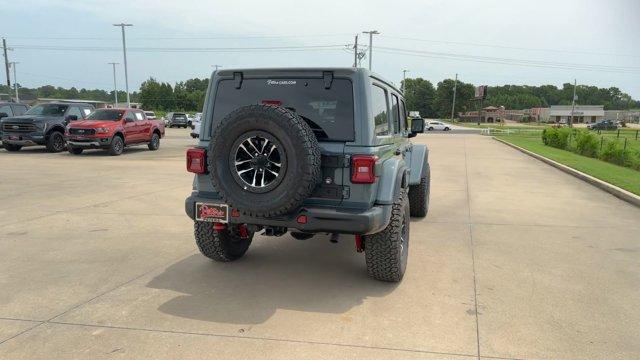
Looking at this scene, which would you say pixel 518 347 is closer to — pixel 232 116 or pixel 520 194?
pixel 232 116

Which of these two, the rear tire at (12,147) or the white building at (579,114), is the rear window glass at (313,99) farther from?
the white building at (579,114)

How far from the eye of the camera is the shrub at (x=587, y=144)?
2118 centimetres

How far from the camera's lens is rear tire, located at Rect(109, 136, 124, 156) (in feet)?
56.2

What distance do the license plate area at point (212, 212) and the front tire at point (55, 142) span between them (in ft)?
52.1

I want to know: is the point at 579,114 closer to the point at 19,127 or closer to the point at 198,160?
the point at 19,127

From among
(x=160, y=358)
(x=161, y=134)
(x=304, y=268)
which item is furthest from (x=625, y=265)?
(x=161, y=134)

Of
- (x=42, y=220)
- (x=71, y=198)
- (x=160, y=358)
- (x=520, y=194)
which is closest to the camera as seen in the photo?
(x=160, y=358)

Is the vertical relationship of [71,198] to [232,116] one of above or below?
below

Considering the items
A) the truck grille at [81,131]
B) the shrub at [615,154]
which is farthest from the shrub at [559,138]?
the truck grille at [81,131]

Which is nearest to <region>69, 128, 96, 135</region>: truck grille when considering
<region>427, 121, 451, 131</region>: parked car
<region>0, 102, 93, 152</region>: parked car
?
<region>0, 102, 93, 152</region>: parked car

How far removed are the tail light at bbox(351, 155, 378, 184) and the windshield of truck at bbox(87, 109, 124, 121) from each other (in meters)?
15.9

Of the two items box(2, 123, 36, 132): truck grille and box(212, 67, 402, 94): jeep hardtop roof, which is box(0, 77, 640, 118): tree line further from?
box(212, 67, 402, 94): jeep hardtop roof

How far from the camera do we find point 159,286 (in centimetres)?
448

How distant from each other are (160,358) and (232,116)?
1.91 m
